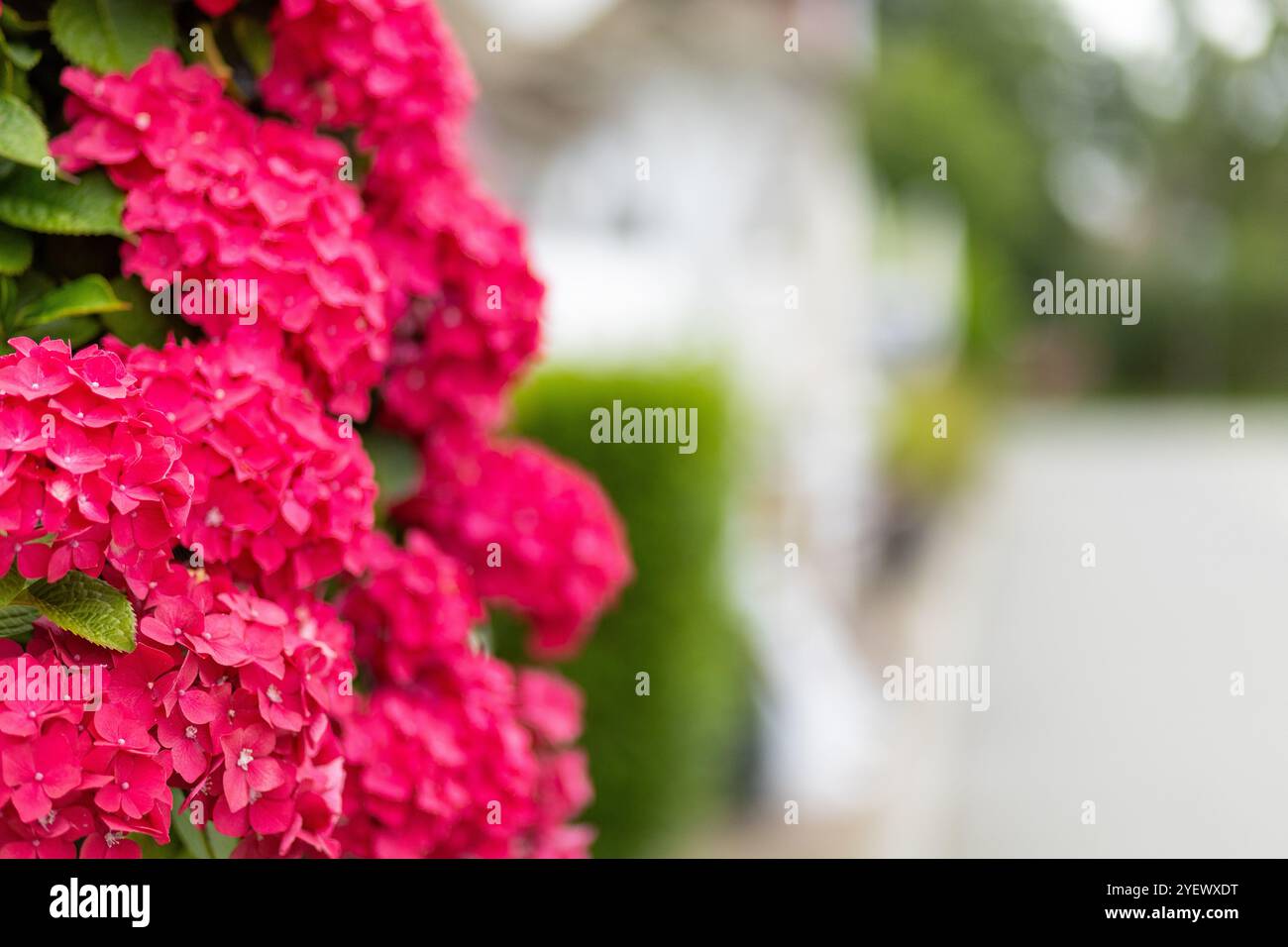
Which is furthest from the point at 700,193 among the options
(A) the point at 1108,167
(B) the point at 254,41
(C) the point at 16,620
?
(A) the point at 1108,167

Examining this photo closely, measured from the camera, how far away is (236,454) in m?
1.30

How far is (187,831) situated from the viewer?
1377 millimetres

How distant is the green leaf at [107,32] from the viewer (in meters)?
1.48

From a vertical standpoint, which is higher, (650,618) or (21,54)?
(21,54)

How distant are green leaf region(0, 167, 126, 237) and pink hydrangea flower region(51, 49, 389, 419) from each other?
2 centimetres

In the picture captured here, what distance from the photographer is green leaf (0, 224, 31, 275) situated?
1.42 m

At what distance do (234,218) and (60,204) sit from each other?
19cm

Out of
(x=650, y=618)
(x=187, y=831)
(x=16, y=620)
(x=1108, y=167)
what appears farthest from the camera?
(x=1108, y=167)

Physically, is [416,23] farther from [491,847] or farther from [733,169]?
[733,169]

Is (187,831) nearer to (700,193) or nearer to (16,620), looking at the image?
(16,620)

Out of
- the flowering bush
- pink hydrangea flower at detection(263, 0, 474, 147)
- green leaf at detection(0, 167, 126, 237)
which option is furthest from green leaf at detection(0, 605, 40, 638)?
pink hydrangea flower at detection(263, 0, 474, 147)

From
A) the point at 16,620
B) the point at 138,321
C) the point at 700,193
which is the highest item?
the point at 700,193

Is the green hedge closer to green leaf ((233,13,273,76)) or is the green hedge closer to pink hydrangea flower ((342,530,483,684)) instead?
pink hydrangea flower ((342,530,483,684))

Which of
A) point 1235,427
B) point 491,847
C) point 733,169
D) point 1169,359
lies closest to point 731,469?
point 491,847
